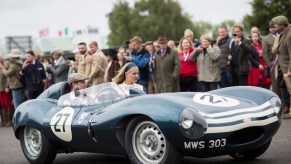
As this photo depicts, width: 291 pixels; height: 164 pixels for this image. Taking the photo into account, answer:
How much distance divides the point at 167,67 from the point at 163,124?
7690mm

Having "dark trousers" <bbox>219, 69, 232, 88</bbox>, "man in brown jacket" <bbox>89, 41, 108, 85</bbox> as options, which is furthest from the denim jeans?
"dark trousers" <bbox>219, 69, 232, 88</bbox>

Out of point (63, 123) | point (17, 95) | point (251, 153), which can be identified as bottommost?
point (17, 95)

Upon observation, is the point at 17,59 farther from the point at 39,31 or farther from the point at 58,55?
the point at 39,31

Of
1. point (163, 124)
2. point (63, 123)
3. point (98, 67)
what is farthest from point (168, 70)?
point (163, 124)

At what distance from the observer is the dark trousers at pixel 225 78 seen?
13.8 meters

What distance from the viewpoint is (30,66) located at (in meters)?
16.4

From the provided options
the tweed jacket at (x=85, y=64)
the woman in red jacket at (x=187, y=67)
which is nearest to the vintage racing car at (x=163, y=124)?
the woman in red jacket at (x=187, y=67)

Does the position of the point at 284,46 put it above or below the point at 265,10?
below

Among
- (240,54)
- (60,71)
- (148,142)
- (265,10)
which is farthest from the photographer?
(265,10)

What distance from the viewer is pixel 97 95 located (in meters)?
8.25

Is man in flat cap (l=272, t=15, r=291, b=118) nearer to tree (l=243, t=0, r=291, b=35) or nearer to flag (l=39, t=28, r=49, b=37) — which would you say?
tree (l=243, t=0, r=291, b=35)

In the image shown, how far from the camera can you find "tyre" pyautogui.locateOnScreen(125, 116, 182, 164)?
6.74m

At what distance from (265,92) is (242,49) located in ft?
19.8

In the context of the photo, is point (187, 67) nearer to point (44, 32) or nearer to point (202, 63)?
point (202, 63)
